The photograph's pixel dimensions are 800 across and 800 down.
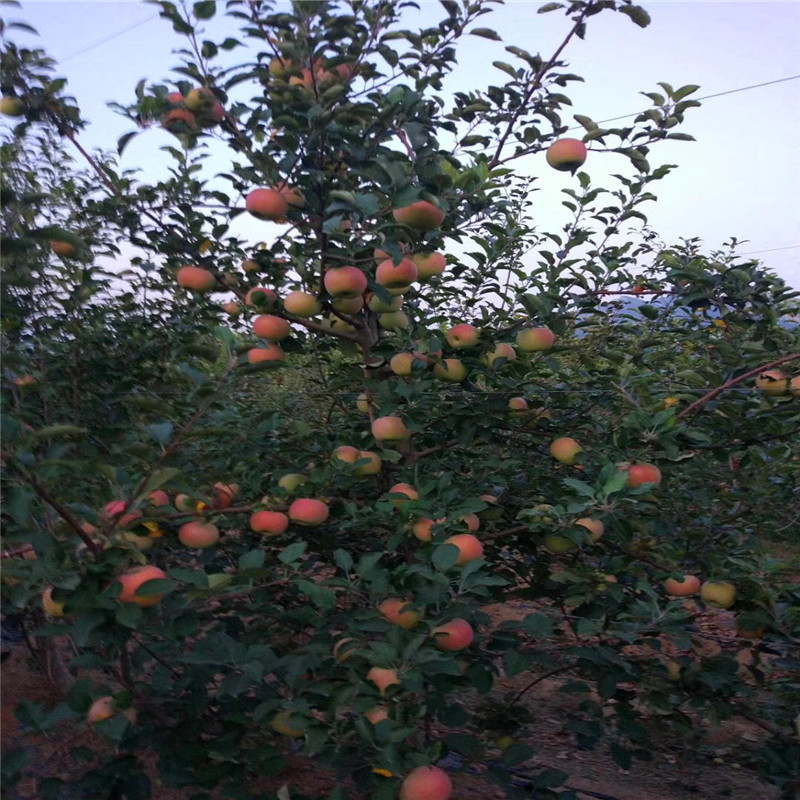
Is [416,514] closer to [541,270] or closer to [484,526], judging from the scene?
[484,526]

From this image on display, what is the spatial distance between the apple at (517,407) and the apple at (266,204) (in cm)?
74

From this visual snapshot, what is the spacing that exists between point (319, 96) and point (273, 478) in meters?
0.90

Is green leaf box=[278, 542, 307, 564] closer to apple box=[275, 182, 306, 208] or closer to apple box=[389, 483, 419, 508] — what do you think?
apple box=[389, 483, 419, 508]

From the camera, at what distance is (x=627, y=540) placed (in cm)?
180

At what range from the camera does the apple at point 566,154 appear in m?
2.02

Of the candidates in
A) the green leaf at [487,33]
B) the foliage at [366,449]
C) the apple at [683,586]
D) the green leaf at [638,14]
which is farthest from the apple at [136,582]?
the green leaf at [638,14]

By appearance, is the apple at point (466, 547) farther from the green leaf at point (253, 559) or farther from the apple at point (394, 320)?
the apple at point (394, 320)

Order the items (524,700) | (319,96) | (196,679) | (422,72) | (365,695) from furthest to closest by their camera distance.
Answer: (524,700) → (422,72) → (319,96) → (196,679) → (365,695)

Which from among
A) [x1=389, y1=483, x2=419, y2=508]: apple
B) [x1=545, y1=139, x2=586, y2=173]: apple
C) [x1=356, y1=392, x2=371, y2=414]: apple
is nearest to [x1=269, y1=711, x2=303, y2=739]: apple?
[x1=389, y1=483, x2=419, y2=508]: apple

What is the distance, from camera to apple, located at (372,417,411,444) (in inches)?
72.2

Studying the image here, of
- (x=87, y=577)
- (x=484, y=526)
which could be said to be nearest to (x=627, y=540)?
(x=484, y=526)

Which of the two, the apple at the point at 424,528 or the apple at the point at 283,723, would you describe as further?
the apple at the point at 424,528

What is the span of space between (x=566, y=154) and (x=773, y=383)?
0.77 m

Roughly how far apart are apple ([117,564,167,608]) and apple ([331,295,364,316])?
33.0 inches
